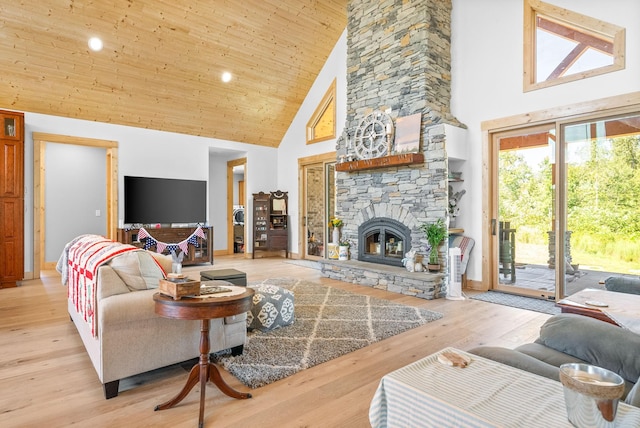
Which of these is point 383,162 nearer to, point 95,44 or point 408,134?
point 408,134

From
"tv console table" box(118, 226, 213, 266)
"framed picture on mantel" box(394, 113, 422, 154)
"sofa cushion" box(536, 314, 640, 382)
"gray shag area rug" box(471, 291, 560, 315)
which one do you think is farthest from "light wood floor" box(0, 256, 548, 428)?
"tv console table" box(118, 226, 213, 266)

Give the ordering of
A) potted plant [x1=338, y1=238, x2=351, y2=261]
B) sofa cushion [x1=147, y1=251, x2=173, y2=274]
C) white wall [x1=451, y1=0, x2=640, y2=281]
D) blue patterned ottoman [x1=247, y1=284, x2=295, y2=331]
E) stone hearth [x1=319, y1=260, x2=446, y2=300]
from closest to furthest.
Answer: sofa cushion [x1=147, y1=251, x2=173, y2=274] < blue patterned ottoman [x1=247, y1=284, x2=295, y2=331] < white wall [x1=451, y1=0, x2=640, y2=281] < stone hearth [x1=319, y1=260, x2=446, y2=300] < potted plant [x1=338, y1=238, x2=351, y2=261]

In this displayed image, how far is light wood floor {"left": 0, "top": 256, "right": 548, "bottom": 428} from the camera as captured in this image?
204cm

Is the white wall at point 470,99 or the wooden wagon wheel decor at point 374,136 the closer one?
the white wall at point 470,99

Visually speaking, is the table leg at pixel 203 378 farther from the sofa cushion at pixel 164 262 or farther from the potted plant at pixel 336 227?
the potted plant at pixel 336 227

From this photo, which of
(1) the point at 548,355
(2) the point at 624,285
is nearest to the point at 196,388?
(1) the point at 548,355

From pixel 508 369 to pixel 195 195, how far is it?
7128 mm

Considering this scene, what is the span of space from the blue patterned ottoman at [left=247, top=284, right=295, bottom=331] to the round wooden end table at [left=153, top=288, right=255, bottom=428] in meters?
1.15

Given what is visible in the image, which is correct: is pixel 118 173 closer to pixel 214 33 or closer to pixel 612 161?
pixel 214 33

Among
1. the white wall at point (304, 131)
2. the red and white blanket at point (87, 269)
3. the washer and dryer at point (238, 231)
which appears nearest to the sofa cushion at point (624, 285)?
the red and white blanket at point (87, 269)

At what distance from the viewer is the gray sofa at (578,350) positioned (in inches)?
59.9

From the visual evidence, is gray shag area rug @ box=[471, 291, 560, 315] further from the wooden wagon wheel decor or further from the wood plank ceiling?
the wood plank ceiling

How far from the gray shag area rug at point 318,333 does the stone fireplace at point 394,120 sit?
937 millimetres

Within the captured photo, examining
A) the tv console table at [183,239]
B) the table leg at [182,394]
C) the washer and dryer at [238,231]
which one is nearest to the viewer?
the table leg at [182,394]
